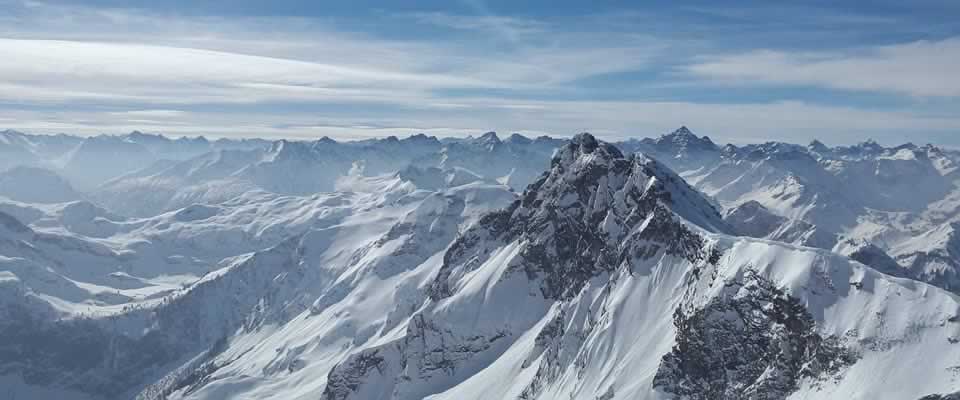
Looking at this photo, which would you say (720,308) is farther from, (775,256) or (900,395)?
(900,395)

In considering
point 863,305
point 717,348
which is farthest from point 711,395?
point 863,305

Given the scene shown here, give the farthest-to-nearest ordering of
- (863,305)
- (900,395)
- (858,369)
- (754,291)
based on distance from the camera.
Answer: (754,291) → (863,305) → (858,369) → (900,395)

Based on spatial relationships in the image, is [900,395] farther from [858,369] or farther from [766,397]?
[766,397]

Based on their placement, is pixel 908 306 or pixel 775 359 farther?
pixel 775 359

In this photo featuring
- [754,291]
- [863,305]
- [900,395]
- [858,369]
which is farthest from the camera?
[754,291]

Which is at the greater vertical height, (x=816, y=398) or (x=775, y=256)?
(x=775, y=256)

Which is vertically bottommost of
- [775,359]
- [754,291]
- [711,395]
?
[711,395]

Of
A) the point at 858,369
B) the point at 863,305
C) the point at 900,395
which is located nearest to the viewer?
the point at 900,395

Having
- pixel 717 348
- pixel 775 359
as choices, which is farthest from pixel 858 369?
pixel 717 348

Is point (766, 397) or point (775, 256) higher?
point (775, 256)

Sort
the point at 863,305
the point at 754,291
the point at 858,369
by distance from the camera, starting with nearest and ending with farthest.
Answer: the point at 858,369, the point at 863,305, the point at 754,291
